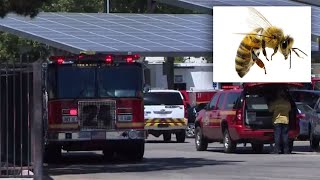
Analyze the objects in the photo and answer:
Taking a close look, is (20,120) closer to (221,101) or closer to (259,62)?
(221,101)

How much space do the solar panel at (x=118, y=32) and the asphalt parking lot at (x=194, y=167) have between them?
41.6 feet

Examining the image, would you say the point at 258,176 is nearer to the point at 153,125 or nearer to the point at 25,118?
the point at 25,118

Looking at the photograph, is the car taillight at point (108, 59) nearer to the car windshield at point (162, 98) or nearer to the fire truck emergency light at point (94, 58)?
the fire truck emergency light at point (94, 58)

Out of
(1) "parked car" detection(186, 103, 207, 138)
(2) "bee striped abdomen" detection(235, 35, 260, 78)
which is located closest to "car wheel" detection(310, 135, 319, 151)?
(2) "bee striped abdomen" detection(235, 35, 260, 78)

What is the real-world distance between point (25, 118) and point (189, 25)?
27.9 m

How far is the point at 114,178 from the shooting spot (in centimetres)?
1838

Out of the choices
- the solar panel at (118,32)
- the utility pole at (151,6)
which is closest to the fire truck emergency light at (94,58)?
the solar panel at (118,32)

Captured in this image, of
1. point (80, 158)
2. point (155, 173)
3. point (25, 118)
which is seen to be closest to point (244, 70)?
point (80, 158)

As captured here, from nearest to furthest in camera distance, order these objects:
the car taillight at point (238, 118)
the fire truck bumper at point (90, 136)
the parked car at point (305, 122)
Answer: the fire truck bumper at point (90, 136), the car taillight at point (238, 118), the parked car at point (305, 122)

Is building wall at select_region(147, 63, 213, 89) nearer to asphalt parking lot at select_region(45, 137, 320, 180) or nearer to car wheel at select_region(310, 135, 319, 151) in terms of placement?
car wheel at select_region(310, 135, 319, 151)

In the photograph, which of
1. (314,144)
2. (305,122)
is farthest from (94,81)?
(305,122)

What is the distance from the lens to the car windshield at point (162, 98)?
3497cm

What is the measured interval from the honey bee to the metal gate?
42.3ft

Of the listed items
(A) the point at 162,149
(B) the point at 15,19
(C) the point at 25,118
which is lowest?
(A) the point at 162,149
